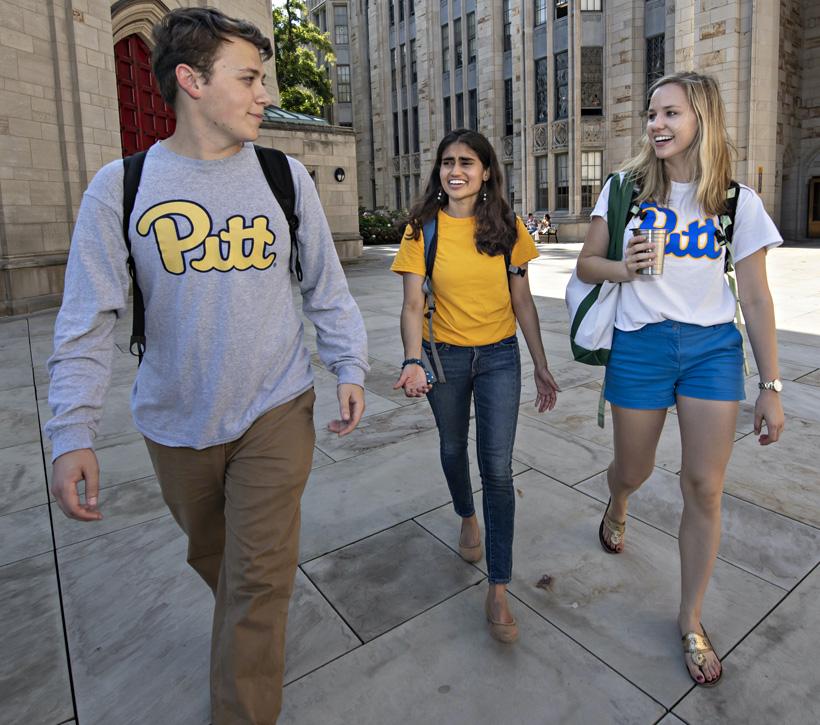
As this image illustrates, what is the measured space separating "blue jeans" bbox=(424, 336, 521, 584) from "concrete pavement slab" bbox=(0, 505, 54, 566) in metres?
2.23

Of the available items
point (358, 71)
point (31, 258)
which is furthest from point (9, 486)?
point (358, 71)

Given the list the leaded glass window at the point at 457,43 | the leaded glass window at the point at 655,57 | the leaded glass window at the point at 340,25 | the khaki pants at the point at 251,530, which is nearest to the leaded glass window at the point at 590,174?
the leaded glass window at the point at 655,57

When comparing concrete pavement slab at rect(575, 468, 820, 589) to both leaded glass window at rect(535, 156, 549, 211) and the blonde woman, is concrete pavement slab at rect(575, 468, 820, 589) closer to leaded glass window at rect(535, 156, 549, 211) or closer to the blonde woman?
the blonde woman

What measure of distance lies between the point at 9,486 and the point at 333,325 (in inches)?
125

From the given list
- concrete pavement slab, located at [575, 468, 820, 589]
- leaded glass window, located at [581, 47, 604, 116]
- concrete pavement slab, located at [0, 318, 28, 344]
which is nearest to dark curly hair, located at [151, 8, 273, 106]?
concrete pavement slab, located at [575, 468, 820, 589]

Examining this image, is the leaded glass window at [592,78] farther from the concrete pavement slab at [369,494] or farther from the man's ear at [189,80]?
the man's ear at [189,80]

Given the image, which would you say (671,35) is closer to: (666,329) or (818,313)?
(818,313)

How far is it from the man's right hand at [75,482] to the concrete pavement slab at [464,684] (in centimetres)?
106

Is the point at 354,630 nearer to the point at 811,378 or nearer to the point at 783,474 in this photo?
the point at 783,474

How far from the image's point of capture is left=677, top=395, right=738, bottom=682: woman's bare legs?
7.89 ft

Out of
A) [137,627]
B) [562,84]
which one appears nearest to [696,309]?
[137,627]

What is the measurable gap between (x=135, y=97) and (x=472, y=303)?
1434 centimetres

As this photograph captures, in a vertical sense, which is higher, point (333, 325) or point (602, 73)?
point (602, 73)

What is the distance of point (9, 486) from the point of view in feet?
14.0
